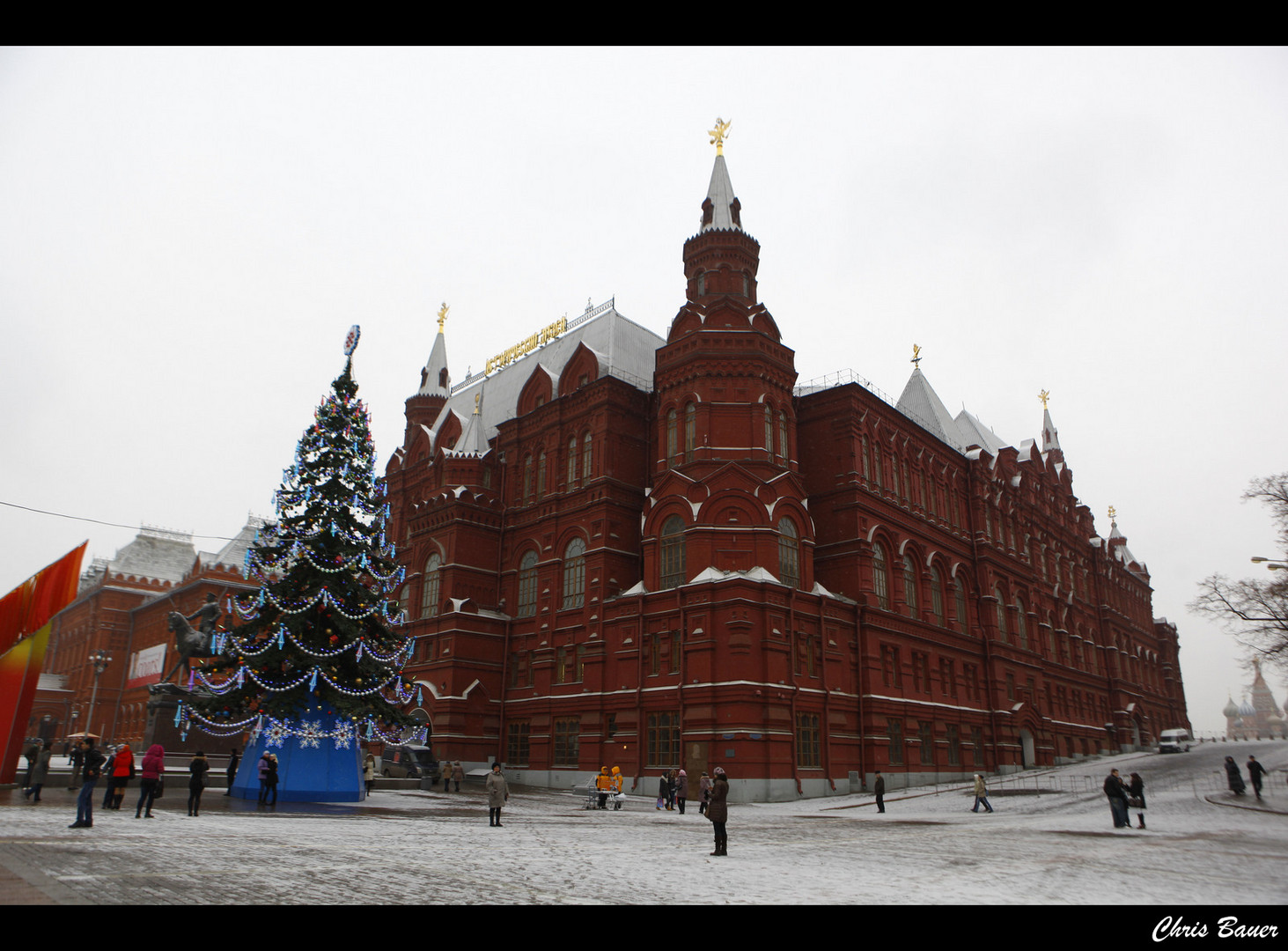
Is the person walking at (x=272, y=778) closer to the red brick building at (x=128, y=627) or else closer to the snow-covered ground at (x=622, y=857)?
the snow-covered ground at (x=622, y=857)

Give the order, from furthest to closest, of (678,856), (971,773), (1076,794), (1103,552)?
1. (1103,552)
2. (971,773)
3. (1076,794)
4. (678,856)

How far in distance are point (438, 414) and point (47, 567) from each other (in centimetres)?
3437

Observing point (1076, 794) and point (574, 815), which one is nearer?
point (574, 815)

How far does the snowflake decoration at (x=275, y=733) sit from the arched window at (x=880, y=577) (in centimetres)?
2920

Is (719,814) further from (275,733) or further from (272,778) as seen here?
(275,733)

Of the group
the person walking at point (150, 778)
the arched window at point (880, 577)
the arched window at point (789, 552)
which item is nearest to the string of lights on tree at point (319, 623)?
the person walking at point (150, 778)

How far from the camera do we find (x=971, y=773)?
153ft

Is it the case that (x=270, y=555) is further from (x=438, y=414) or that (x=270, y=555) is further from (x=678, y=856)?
(x=438, y=414)

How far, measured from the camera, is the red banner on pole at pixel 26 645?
2803 cm

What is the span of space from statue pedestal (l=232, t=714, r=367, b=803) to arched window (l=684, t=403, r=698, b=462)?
67.2ft

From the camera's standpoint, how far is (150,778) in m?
19.3

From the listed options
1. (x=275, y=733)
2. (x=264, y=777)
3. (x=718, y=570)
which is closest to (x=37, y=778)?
(x=264, y=777)

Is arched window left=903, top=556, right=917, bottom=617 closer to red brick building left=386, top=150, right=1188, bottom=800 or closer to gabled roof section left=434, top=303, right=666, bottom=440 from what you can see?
red brick building left=386, top=150, right=1188, bottom=800
